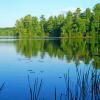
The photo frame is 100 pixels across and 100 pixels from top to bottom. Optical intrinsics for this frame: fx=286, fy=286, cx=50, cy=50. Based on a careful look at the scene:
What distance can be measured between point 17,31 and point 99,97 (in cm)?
7555

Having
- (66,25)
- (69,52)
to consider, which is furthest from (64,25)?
(69,52)

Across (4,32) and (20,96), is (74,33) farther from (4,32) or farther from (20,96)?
(4,32)

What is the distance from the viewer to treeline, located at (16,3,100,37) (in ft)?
185

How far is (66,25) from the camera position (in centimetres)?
5975

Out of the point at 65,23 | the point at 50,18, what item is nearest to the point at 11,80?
the point at 65,23

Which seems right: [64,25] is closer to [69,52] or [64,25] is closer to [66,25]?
[66,25]

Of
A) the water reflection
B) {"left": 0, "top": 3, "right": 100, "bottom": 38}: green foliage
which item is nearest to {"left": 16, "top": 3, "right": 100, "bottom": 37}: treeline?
{"left": 0, "top": 3, "right": 100, "bottom": 38}: green foliage

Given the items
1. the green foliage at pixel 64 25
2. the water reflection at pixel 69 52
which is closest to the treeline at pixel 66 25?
the green foliage at pixel 64 25

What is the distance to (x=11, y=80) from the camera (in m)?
10.3

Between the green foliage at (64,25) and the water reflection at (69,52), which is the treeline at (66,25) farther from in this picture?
the water reflection at (69,52)

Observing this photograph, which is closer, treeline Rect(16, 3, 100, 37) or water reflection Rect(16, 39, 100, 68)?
water reflection Rect(16, 39, 100, 68)

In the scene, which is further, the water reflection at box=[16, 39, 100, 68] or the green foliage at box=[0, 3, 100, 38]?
the green foliage at box=[0, 3, 100, 38]

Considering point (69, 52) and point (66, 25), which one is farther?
point (66, 25)

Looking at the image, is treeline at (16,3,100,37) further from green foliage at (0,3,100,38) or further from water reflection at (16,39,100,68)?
water reflection at (16,39,100,68)
